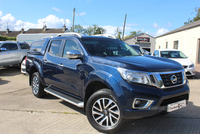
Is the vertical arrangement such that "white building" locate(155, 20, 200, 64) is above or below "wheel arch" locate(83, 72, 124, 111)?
above

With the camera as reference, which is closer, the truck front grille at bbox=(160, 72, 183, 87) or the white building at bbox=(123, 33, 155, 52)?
the truck front grille at bbox=(160, 72, 183, 87)

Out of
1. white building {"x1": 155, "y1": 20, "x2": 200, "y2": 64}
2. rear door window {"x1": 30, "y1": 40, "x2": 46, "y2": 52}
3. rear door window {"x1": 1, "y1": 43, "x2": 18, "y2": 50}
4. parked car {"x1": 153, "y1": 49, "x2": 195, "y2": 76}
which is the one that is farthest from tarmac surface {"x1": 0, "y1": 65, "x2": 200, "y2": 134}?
white building {"x1": 155, "y1": 20, "x2": 200, "y2": 64}

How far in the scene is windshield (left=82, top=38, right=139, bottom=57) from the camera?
3.69m

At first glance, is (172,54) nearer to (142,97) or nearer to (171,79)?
(171,79)

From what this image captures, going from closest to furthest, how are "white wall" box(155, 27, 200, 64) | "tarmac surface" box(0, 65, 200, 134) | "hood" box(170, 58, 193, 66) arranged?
1. "tarmac surface" box(0, 65, 200, 134)
2. "hood" box(170, 58, 193, 66)
3. "white wall" box(155, 27, 200, 64)

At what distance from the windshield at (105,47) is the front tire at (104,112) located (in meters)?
0.96

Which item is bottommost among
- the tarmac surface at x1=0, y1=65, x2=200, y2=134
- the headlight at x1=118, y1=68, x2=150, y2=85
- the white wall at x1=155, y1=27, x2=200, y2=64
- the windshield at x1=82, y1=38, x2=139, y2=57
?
the tarmac surface at x1=0, y1=65, x2=200, y2=134

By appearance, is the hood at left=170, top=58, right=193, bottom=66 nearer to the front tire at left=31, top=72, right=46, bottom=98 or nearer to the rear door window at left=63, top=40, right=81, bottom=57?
the rear door window at left=63, top=40, right=81, bottom=57

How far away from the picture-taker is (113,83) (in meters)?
2.79

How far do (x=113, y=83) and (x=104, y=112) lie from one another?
0.62 metres

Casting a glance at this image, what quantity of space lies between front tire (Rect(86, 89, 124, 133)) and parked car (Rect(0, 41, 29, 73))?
9413 mm

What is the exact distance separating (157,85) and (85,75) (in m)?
1.37

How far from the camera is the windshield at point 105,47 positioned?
3.69 metres

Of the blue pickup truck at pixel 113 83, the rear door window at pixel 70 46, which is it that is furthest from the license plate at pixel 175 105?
the rear door window at pixel 70 46
